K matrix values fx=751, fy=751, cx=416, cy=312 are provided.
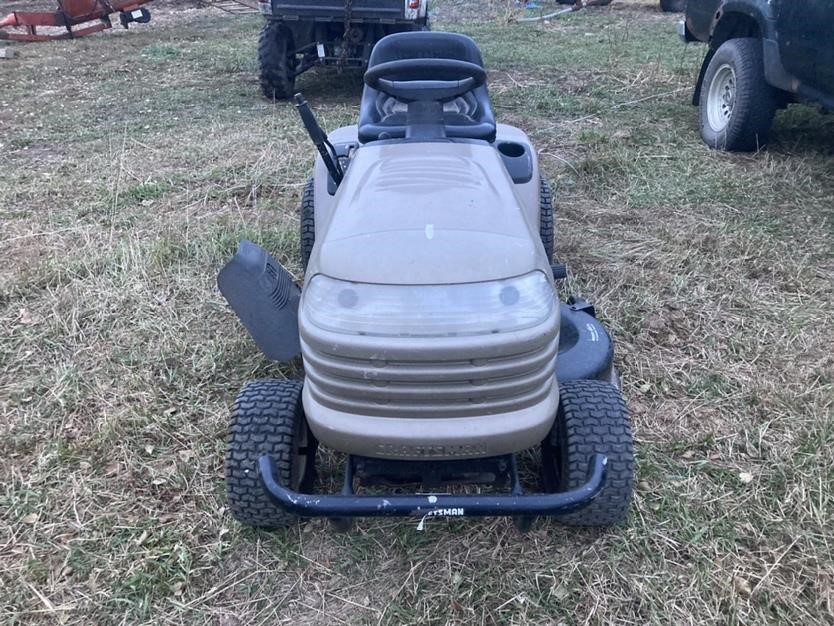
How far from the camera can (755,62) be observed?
5.48m

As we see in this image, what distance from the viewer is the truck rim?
589cm

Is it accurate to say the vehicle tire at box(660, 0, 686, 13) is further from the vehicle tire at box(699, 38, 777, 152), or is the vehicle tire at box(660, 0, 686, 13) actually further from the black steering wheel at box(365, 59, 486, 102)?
the black steering wheel at box(365, 59, 486, 102)

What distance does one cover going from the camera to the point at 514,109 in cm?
705

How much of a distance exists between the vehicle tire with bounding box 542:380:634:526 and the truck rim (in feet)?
14.0

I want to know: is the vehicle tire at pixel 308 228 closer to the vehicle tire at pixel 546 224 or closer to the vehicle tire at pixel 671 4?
the vehicle tire at pixel 546 224

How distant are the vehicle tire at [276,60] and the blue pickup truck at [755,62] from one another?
373 centimetres

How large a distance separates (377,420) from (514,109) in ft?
18.1

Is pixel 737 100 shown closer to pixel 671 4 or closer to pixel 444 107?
pixel 444 107

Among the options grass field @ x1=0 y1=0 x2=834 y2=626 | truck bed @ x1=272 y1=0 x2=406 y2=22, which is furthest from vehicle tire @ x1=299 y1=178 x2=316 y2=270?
truck bed @ x1=272 y1=0 x2=406 y2=22

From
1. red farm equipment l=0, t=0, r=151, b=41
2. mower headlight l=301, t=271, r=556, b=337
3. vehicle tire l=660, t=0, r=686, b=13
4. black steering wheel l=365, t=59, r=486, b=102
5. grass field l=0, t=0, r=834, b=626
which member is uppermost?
black steering wheel l=365, t=59, r=486, b=102

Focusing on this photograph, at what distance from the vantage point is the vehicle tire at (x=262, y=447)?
7.77ft

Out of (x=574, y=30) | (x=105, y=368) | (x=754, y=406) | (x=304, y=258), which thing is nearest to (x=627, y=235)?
(x=754, y=406)

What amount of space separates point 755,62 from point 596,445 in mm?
4324

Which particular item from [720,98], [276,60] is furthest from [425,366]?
[276,60]
